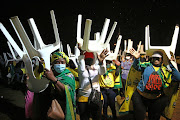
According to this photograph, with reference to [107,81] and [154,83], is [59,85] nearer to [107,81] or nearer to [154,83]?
[154,83]

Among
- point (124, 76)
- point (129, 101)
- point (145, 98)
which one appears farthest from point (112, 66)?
point (124, 76)

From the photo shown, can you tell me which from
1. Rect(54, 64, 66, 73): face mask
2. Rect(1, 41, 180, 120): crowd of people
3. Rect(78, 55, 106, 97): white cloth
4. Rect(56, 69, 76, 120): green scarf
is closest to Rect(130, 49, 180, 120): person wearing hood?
Rect(1, 41, 180, 120): crowd of people

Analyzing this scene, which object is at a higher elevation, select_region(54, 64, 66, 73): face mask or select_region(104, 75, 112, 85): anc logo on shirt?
select_region(54, 64, 66, 73): face mask

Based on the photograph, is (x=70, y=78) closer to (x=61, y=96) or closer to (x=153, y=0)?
(x=61, y=96)

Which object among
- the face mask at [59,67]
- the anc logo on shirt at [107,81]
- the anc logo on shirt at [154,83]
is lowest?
the anc logo on shirt at [107,81]

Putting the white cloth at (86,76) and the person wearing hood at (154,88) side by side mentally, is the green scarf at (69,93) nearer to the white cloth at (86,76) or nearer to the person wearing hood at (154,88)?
the white cloth at (86,76)

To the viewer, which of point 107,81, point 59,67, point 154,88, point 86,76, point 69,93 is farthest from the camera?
point 107,81

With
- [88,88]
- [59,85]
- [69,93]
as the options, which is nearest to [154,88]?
[88,88]

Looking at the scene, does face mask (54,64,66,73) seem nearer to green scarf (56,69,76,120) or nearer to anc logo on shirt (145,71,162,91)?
green scarf (56,69,76,120)

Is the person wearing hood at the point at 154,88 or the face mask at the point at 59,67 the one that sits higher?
the face mask at the point at 59,67

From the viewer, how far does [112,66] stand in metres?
4.29

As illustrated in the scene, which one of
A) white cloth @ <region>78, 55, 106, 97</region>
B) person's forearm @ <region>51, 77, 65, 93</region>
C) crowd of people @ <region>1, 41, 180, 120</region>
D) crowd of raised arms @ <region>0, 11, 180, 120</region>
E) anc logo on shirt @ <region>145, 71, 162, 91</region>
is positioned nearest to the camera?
crowd of raised arms @ <region>0, 11, 180, 120</region>

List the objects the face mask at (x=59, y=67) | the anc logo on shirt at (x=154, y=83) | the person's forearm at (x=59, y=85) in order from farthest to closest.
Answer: the anc logo on shirt at (x=154, y=83), the face mask at (x=59, y=67), the person's forearm at (x=59, y=85)

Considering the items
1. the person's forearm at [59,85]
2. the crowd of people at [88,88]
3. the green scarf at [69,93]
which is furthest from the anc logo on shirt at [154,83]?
the person's forearm at [59,85]
